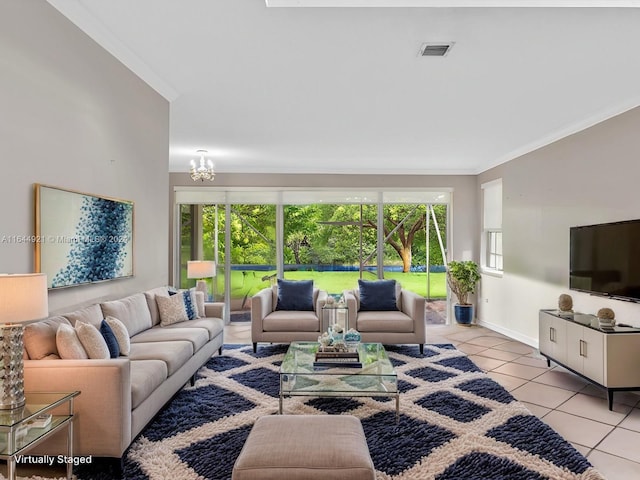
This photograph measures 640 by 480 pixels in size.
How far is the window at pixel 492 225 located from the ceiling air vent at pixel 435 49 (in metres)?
3.97

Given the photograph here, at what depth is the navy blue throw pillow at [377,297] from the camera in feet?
17.5

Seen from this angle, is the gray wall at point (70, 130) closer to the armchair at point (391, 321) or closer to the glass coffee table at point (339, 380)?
the glass coffee table at point (339, 380)

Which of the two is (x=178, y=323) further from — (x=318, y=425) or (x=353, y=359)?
(x=318, y=425)

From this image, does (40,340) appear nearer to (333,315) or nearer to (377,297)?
(333,315)

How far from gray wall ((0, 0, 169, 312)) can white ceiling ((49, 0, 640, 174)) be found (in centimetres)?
20

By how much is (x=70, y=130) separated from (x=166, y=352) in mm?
1708

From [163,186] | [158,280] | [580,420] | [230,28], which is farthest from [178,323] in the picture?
[580,420]

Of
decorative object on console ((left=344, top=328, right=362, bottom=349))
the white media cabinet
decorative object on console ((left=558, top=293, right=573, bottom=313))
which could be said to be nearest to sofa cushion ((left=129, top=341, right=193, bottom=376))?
decorative object on console ((left=344, top=328, right=362, bottom=349))

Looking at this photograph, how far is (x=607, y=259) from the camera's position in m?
3.79

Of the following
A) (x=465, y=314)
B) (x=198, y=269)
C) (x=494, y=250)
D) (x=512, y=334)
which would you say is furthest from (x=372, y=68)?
(x=465, y=314)

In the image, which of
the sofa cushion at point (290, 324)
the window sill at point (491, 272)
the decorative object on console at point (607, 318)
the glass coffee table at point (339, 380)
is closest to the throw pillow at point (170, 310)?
the sofa cushion at point (290, 324)

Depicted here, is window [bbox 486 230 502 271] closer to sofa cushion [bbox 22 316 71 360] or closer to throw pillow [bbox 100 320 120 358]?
throw pillow [bbox 100 320 120 358]

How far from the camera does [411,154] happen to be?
20.0 ft

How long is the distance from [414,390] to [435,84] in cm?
267
